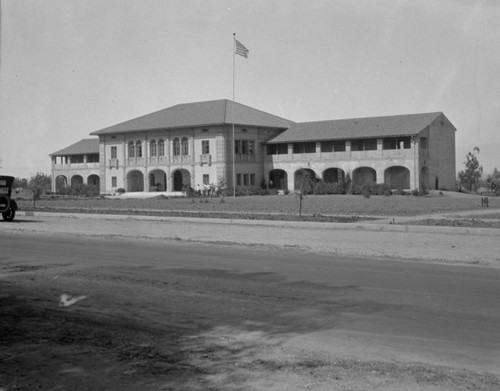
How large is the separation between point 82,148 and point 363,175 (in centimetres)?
3995

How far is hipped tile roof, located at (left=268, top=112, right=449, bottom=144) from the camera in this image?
2525 inches

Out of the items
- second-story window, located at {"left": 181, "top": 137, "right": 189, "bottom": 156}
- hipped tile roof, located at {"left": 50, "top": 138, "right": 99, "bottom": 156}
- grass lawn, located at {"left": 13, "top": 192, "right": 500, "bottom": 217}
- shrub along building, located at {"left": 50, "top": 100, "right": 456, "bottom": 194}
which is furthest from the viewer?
hipped tile roof, located at {"left": 50, "top": 138, "right": 99, "bottom": 156}

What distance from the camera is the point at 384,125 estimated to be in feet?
217

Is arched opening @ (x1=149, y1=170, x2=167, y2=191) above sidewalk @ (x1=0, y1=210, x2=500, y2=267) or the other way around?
above

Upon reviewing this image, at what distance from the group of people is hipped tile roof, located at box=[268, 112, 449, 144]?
9.21 m

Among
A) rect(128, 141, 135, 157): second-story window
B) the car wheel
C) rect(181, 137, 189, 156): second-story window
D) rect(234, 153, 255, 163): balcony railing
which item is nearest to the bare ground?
the car wheel

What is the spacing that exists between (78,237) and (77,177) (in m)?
70.8

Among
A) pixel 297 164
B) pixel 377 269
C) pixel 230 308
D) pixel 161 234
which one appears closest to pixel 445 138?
pixel 297 164

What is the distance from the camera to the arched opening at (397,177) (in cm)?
6394

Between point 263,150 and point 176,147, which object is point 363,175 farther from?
point 176,147

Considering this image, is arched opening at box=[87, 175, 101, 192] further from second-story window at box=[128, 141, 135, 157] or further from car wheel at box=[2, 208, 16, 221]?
car wheel at box=[2, 208, 16, 221]

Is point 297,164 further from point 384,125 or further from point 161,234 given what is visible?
point 161,234

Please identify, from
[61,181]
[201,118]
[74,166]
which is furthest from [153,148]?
[61,181]

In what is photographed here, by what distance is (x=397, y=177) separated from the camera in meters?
65.1
